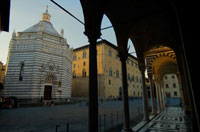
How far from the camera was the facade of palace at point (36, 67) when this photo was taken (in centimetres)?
1781

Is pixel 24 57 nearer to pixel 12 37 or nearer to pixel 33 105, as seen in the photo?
pixel 12 37

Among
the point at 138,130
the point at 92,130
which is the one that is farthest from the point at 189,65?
the point at 138,130

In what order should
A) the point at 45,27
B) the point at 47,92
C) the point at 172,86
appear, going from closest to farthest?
the point at 47,92 < the point at 45,27 < the point at 172,86

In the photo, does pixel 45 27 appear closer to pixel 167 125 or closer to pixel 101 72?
pixel 101 72

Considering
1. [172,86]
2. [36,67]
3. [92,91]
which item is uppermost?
[36,67]

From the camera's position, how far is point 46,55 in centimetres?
2044

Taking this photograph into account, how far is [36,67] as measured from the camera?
18.8 m

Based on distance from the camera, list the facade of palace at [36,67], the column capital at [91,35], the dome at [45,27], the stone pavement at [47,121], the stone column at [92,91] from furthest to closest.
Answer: the dome at [45,27] < the facade of palace at [36,67] < the stone pavement at [47,121] < the column capital at [91,35] < the stone column at [92,91]

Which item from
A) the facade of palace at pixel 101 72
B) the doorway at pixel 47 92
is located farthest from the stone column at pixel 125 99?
the facade of palace at pixel 101 72

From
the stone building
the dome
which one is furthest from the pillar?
the stone building

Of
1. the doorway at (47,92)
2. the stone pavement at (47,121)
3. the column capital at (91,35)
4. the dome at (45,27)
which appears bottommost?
the stone pavement at (47,121)

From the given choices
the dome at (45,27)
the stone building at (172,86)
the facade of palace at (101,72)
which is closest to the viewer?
the dome at (45,27)

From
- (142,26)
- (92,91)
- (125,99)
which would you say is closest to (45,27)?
(142,26)

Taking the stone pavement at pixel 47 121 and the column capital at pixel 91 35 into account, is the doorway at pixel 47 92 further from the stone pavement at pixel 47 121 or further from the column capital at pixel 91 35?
the column capital at pixel 91 35
